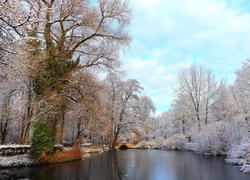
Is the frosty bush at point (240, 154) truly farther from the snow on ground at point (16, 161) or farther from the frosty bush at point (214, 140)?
the snow on ground at point (16, 161)

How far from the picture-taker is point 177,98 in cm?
2934

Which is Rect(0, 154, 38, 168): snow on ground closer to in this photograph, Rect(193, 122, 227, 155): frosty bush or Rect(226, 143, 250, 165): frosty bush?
Rect(226, 143, 250, 165): frosty bush

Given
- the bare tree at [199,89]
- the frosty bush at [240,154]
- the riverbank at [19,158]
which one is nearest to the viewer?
the riverbank at [19,158]

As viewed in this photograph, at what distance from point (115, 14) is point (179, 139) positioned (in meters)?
19.4

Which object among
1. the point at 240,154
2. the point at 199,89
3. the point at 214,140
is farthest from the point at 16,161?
the point at 199,89

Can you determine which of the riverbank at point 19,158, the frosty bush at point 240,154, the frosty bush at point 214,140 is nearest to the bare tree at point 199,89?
the frosty bush at point 214,140

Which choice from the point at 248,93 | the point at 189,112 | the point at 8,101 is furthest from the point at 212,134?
the point at 8,101

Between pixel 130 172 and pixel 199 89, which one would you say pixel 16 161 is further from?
pixel 199 89

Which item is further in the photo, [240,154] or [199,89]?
[199,89]

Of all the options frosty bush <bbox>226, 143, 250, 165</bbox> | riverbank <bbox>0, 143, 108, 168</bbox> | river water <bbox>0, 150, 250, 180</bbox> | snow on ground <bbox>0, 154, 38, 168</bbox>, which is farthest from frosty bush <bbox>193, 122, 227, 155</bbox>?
snow on ground <bbox>0, 154, 38, 168</bbox>

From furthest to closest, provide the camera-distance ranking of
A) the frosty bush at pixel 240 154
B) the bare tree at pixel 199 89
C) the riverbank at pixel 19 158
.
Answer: the bare tree at pixel 199 89
the frosty bush at pixel 240 154
the riverbank at pixel 19 158

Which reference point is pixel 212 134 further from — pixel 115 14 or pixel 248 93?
pixel 115 14

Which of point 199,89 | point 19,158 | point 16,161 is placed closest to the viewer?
point 16,161

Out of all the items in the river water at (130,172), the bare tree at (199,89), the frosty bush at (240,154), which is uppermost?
the bare tree at (199,89)
